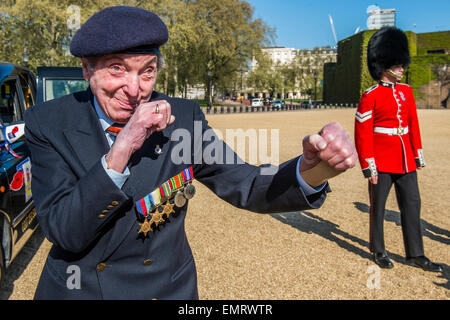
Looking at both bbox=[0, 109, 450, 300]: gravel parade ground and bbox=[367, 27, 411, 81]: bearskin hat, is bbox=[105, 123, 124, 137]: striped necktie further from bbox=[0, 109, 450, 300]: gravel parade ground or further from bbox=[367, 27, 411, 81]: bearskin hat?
Answer: bbox=[367, 27, 411, 81]: bearskin hat

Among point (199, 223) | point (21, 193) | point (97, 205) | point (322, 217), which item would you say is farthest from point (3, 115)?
point (322, 217)

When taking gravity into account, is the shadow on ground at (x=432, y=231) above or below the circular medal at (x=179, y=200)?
below

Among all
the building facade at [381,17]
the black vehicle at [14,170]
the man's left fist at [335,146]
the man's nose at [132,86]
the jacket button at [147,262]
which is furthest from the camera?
the building facade at [381,17]

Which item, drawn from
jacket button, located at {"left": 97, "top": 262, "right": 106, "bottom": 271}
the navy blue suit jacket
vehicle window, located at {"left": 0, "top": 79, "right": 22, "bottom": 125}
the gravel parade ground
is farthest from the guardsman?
vehicle window, located at {"left": 0, "top": 79, "right": 22, "bottom": 125}

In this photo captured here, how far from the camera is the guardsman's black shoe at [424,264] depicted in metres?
4.17

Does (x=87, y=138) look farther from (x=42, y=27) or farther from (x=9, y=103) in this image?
(x=42, y=27)

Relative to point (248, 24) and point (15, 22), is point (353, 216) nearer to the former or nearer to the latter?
point (15, 22)

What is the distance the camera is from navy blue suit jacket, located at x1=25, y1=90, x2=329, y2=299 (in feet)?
4.32

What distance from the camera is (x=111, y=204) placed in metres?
1.24

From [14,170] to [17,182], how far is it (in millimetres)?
144

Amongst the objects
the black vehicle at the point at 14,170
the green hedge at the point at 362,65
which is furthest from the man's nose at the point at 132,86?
the green hedge at the point at 362,65

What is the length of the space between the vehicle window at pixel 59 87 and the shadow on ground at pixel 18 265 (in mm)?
3514

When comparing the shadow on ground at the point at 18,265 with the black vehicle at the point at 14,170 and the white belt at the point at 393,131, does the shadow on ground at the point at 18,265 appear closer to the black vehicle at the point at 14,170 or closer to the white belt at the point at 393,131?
the black vehicle at the point at 14,170

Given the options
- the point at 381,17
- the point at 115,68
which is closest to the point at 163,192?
the point at 115,68
